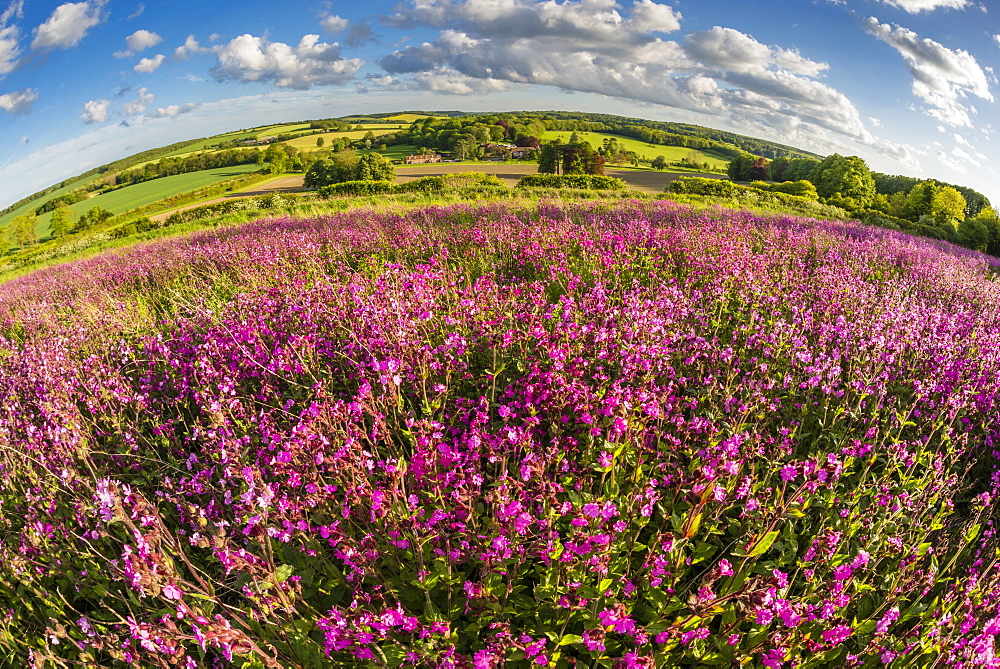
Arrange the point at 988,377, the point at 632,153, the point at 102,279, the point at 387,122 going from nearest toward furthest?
the point at 988,377, the point at 102,279, the point at 632,153, the point at 387,122

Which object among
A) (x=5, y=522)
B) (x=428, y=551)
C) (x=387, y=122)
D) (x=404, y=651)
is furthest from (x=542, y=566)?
(x=387, y=122)

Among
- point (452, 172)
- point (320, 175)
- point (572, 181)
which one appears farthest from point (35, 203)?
point (572, 181)

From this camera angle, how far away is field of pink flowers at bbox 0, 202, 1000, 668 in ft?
6.22

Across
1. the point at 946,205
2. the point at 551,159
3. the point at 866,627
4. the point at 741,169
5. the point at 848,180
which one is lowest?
the point at 866,627

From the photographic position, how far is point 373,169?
50875 mm

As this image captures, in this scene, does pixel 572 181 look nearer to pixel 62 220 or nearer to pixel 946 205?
pixel 946 205

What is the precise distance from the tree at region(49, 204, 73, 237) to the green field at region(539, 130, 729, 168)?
91.9 m

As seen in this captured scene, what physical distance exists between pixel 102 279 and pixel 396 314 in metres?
10.8

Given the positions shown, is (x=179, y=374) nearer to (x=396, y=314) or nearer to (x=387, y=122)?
(x=396, y=314)

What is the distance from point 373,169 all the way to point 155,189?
42407 millimetres

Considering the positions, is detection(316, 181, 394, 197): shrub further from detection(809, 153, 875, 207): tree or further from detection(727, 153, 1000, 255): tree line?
detection(809, 153, 875, 207): tree

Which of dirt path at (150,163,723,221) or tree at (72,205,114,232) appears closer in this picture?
dirt path at (150,163,723,221)

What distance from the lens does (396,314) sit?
3.36 metres

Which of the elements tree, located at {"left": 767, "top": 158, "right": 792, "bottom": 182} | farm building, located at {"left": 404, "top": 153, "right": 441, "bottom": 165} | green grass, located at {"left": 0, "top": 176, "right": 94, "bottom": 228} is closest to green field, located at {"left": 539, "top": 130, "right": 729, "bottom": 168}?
tree, located at {"left": 767, "top": 158, "right": 792, "bottom": 182}
